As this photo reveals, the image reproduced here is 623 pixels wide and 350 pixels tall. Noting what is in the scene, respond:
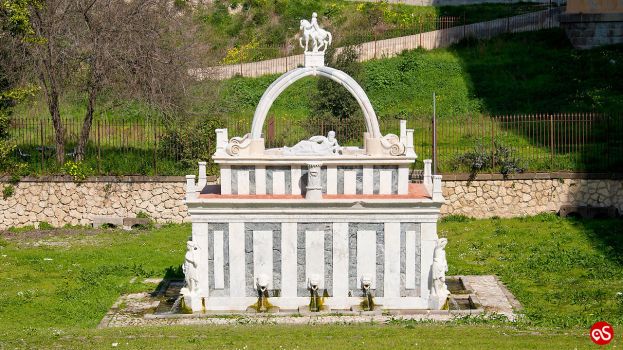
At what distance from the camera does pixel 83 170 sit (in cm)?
3556

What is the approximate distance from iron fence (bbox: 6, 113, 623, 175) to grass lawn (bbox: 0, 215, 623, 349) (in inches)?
72.9

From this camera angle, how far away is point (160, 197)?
116 ft

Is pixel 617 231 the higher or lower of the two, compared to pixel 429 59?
lower

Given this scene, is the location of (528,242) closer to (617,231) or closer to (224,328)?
(617,231)

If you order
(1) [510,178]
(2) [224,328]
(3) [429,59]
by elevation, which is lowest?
(2) [224,328]

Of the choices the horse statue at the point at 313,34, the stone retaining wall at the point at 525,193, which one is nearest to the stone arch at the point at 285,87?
the horse statue at the point at 313,34

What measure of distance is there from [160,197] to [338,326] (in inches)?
525

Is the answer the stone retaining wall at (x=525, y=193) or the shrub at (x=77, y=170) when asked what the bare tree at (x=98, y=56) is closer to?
the shrub at (x=77, y=170)

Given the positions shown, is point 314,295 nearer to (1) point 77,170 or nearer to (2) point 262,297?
(2) point 262,297

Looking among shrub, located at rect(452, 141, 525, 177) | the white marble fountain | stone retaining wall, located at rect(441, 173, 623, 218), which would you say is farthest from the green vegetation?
the white marble fountain

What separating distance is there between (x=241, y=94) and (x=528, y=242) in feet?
53.2

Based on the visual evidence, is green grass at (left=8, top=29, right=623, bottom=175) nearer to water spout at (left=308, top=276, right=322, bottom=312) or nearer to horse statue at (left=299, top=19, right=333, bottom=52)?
horse statue at (left=299, top=19, right=333, bottom=52)

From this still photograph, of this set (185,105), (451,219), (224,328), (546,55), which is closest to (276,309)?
(224,328)

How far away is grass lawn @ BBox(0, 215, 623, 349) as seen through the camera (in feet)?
70.7
